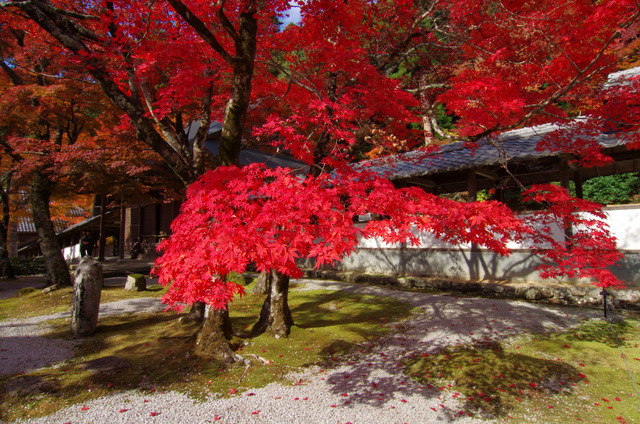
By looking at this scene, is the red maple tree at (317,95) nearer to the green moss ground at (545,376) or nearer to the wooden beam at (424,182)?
the green moss ground at (545,376)

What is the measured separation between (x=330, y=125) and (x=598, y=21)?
568cm

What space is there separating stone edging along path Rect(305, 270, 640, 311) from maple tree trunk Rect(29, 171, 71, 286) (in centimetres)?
951

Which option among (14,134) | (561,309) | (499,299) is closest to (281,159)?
(14,134)

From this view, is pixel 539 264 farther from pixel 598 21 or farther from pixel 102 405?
pixel 102 405

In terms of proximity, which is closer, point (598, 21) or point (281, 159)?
point (598, 21)

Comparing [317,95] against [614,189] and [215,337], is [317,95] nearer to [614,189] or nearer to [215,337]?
[215,337]

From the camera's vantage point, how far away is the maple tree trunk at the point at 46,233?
35.1ft

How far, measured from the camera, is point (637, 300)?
7750 mm

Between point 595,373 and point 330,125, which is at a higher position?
point 330,125

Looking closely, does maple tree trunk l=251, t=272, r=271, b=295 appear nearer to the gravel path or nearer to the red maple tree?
the red maple tree

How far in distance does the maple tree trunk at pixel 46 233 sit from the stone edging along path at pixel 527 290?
951 cm

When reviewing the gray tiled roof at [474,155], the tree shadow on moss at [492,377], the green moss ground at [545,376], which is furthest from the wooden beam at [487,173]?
the tree shadow on moss at [492,377]

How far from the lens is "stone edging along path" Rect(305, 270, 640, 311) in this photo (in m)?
7.91

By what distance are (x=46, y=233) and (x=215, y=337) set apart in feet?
26.9
